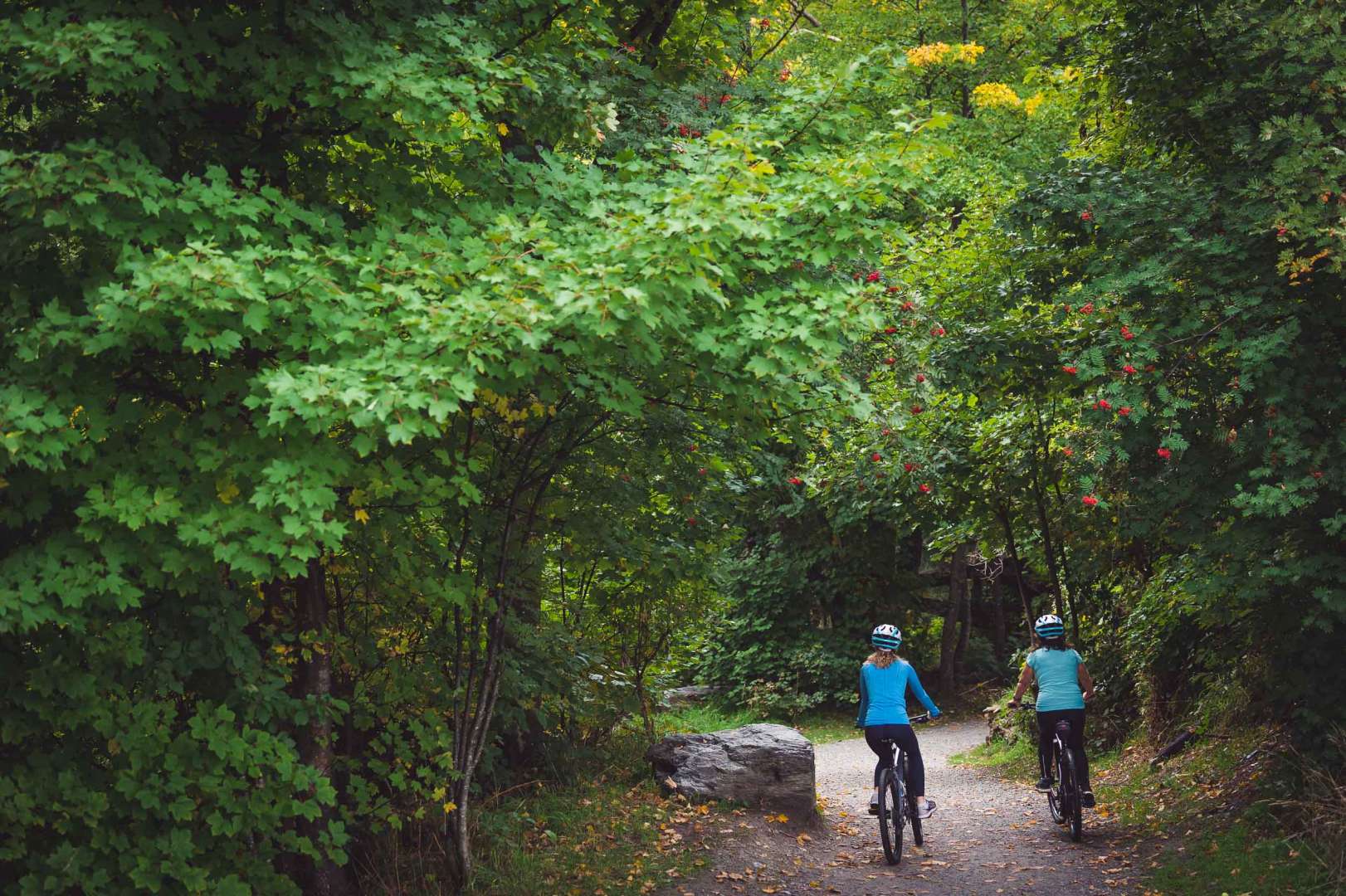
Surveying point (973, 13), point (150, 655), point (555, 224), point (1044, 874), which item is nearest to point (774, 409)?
point (555, 224)

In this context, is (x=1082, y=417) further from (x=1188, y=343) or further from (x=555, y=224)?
(x=555, y=224)

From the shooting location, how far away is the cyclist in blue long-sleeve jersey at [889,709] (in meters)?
8.50

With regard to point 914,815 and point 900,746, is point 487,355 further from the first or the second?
point 914,815

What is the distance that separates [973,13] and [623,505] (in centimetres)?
1996

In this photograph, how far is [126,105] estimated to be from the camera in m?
5.71

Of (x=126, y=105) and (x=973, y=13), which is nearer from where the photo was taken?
(x=126, y=105)

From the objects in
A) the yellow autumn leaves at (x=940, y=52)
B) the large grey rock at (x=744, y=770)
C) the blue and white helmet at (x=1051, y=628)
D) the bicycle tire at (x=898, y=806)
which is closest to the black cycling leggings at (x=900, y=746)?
the bicycle tire at (x=898, y=806)

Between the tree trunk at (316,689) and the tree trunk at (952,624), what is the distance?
589 inches

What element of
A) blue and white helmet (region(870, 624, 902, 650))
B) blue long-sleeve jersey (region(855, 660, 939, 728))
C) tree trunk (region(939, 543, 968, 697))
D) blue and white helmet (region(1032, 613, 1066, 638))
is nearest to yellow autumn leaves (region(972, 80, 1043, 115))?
tree trunk (region(939, 543, 968, 697))

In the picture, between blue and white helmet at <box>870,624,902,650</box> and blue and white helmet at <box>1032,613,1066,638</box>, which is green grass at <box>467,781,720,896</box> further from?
blue and white helmet at <box>1032,613,1066,638</box>

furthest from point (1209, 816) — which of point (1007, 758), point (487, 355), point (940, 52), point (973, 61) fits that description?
point (973, 61)

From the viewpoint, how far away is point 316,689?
652cm

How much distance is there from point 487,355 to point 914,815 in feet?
19.3

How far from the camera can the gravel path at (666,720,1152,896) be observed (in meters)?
7.90
